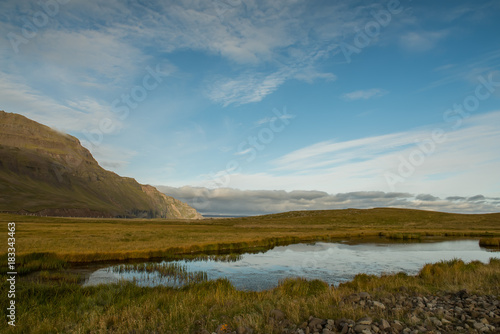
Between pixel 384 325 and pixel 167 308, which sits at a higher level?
pixel 384 325

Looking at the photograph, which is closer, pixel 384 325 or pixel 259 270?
pixel 384 325

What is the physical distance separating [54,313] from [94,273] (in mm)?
13607

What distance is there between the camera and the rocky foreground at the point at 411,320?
767 centimetres

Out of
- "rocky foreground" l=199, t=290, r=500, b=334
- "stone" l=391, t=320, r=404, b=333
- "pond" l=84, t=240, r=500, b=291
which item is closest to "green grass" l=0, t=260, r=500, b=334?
"rocky foreground" l=199, t=290, r=500, b=334

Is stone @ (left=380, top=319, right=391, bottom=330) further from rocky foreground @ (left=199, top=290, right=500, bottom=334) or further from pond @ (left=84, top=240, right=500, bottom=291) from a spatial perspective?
pond @ (left=84, top=240, right=500, bottom=291)

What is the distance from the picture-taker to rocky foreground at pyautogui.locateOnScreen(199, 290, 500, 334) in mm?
7672

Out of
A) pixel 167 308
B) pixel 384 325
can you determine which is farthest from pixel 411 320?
pixel 167 308

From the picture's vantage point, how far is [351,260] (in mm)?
31859

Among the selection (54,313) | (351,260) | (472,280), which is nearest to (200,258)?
(351,260)

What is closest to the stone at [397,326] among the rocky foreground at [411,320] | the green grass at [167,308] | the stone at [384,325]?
the rocky foreground at [411,320]

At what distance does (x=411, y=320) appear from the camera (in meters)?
8.38

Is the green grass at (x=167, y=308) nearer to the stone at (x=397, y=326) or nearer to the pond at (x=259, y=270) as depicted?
the stone at (x=397, y=326)

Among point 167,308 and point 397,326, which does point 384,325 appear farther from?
point 167,308

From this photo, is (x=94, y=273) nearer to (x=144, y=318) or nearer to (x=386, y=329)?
(x=144, y=318)
